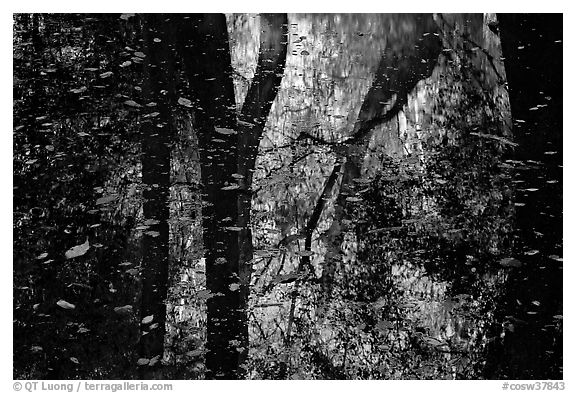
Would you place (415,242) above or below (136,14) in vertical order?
below

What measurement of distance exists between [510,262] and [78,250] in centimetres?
104

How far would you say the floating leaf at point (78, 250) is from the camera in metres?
1.12

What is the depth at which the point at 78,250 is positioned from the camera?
1121 mm

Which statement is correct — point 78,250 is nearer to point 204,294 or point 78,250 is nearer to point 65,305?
point 65,305

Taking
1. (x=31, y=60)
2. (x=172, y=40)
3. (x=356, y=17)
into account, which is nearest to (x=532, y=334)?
(x=356, y=17)

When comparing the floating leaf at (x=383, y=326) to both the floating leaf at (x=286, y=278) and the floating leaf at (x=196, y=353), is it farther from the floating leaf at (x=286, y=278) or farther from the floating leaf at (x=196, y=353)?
the floating leaf at (x=196, y=353)

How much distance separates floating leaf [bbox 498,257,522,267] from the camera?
1120 mm

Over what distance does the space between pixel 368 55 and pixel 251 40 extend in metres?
0.29

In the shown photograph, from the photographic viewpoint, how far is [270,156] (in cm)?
113

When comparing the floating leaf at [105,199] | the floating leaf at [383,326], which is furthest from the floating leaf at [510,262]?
the floating leaf at [105,199]

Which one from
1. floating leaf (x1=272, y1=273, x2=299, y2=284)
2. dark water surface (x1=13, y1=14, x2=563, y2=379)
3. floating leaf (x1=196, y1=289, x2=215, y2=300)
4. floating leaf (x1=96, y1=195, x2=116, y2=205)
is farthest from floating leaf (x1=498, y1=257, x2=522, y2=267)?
floating leaf (x1=96, y1=195, x2=116, y2=205)

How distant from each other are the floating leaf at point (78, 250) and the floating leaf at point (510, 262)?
1.00 metres

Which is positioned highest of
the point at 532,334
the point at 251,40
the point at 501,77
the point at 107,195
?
the point at 251,40
